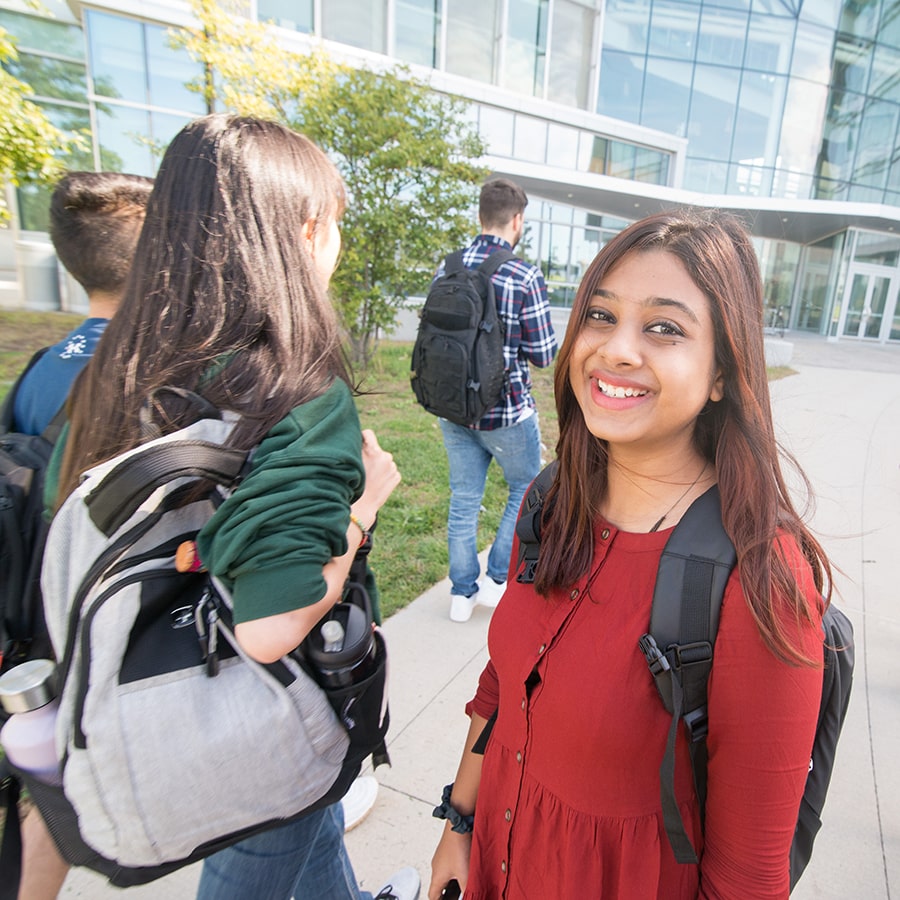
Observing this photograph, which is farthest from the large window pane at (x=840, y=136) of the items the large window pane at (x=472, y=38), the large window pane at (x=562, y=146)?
the large window pane at (x=472, y=38)

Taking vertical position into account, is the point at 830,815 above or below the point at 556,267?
below

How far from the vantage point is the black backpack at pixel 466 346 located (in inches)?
122

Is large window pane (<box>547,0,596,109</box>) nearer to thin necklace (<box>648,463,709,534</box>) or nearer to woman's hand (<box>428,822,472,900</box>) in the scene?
thin necklace (<box>648,463,709,534</box>)

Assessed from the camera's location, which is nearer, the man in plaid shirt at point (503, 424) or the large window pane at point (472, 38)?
the man in plaid shirt at point (503, 424)

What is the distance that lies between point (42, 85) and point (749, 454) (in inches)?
743

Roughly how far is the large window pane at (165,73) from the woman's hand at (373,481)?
16141 millimetres

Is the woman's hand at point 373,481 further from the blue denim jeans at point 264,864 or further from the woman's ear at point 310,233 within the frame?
the blue denim jeans at point 264,864

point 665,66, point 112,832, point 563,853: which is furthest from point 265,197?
point 665,66

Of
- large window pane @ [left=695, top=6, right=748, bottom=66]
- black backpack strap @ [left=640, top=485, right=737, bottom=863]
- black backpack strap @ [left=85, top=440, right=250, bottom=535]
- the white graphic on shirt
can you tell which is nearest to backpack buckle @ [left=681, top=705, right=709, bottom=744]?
black backpack strap @ [left=640, top=485, right=737, bottom=863]

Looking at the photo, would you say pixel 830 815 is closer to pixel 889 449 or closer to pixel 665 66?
pixel 889 449

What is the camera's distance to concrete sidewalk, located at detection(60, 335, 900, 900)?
2.09 metres

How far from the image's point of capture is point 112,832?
98 cm

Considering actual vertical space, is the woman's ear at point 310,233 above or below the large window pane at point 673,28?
below

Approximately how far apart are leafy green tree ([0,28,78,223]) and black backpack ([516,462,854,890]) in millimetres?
5959
